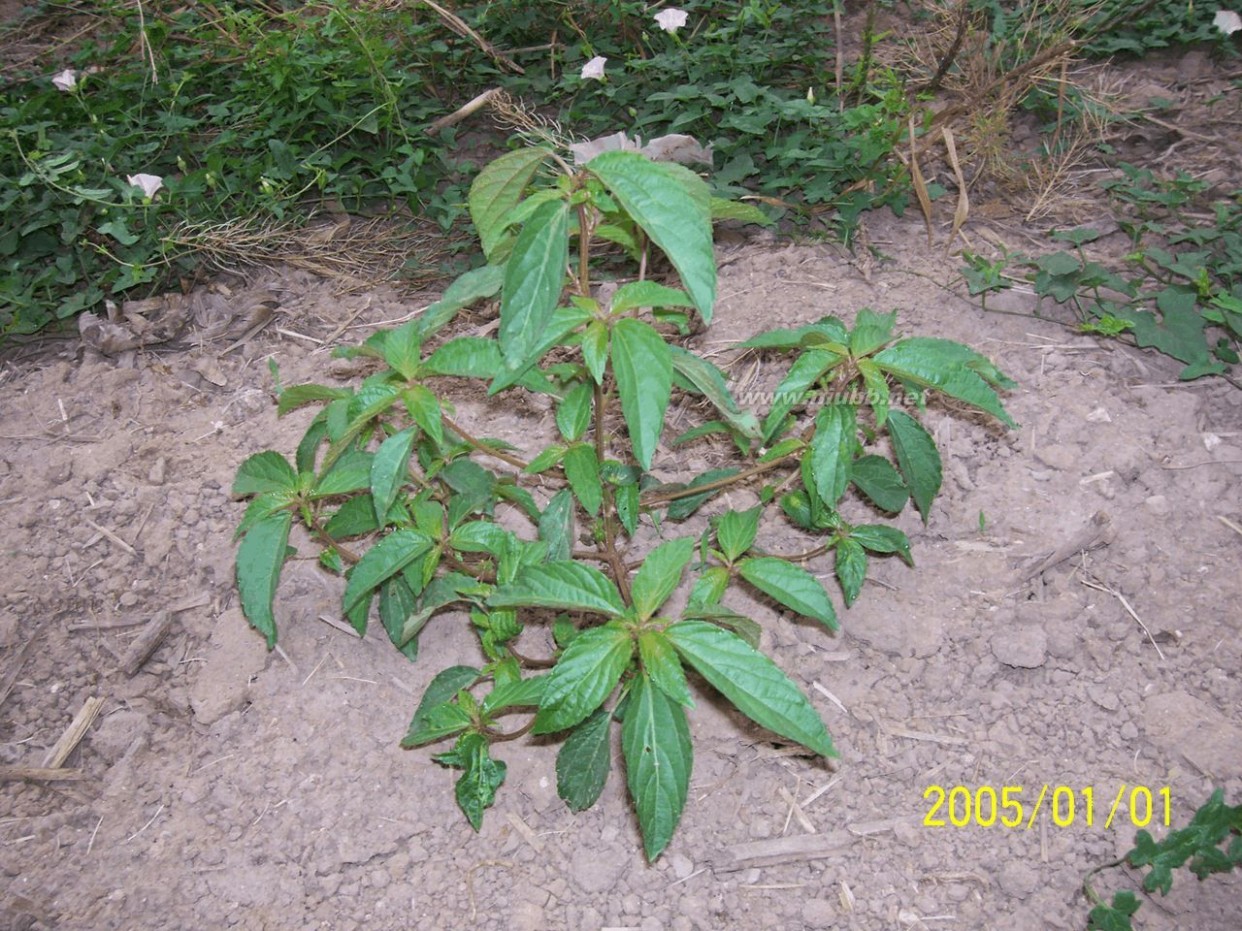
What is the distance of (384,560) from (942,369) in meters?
1.06

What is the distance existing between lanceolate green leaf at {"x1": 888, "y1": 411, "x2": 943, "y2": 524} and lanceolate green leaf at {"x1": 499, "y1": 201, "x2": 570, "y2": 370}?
2.59 feet

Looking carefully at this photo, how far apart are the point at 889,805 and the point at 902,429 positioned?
0.72m

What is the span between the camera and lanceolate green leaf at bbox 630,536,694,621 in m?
1.52

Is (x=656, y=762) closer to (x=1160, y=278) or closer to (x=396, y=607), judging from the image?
(x=396, y=607)

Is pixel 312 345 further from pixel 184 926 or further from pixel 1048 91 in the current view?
pixel 1048 91

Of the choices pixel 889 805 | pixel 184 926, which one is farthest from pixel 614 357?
pixel 184 926

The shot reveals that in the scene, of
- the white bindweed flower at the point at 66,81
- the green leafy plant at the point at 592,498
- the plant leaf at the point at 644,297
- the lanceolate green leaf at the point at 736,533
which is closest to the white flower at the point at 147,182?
the white bindweed flower at the point at 66,81

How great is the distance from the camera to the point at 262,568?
166cm

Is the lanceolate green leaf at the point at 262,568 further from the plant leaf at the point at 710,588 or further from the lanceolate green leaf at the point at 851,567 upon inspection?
the lanceolate green leaf at the point at 851,567

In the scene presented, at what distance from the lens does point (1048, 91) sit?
3.23 metres

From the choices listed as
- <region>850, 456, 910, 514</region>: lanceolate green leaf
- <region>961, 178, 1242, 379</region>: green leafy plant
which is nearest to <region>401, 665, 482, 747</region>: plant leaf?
<region>850, 456, 910, 514</region>: lanceolate green leaf

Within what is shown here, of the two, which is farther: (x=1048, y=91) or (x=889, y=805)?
(x=1048, y=91)

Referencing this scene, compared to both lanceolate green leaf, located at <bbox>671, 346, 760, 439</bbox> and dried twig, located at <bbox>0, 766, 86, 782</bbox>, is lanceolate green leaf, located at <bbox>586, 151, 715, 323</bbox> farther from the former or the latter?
dried twig, located at <bbox>0, 766, 86, 782</bbox>

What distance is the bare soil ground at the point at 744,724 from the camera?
1691 millimetres
